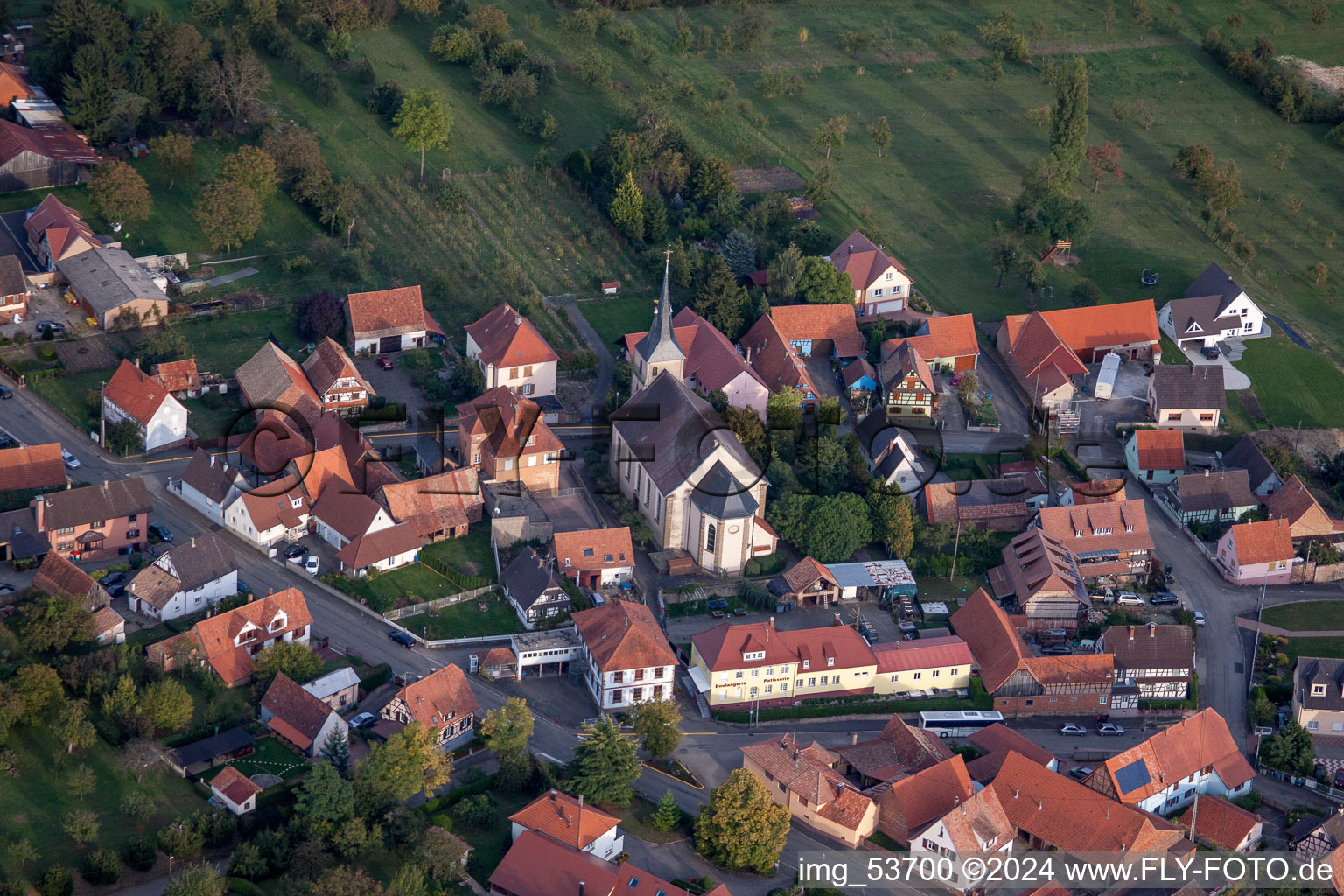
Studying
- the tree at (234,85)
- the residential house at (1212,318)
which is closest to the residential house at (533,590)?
the residential house at (1212,318)

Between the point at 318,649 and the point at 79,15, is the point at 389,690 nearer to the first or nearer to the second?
the point at 318,649

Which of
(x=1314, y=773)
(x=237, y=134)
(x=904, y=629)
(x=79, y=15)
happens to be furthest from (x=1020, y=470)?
(x=79, y=15)

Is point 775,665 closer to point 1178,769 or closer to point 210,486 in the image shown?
point 1178,769

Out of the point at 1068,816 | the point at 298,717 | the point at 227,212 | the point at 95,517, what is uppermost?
the point at 227,212

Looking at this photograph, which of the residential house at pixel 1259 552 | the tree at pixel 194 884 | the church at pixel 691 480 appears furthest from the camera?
the residential house at pixel 1259 552

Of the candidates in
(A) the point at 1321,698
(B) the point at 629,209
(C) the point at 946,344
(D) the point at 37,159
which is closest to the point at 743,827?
(A) the point at 1321,698

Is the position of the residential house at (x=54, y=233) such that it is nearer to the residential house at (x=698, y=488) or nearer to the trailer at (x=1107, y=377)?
the residential house at (x=698, y=488)
